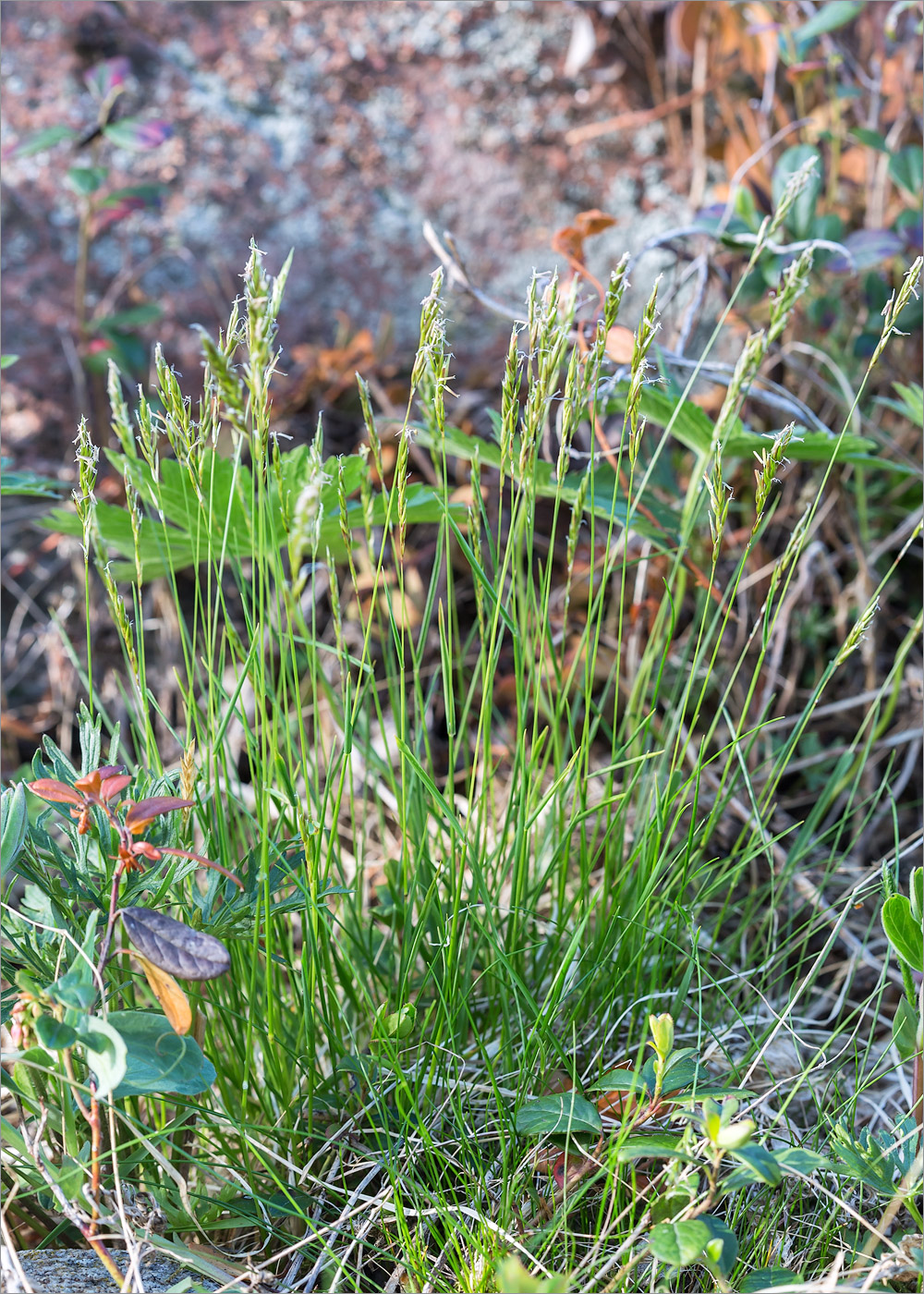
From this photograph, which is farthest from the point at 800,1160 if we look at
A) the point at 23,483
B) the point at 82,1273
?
the point at 23,483

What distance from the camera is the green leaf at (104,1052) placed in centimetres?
59

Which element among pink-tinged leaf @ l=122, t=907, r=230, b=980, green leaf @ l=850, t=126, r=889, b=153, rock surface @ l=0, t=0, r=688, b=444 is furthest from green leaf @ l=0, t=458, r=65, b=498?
green leaf @ l=850, t=126, r=889, b=153

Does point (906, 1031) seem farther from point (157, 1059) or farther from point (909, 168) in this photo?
point (909, 168)

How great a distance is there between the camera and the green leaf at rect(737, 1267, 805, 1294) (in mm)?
669

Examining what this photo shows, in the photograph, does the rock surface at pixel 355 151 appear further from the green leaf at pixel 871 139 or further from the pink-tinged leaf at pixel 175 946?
the pink-tinged leaf at pixel 175 946

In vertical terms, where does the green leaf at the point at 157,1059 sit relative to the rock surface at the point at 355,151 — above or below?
below

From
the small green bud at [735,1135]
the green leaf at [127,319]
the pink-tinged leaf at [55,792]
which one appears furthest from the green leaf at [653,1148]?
the green leaf at [127,319]

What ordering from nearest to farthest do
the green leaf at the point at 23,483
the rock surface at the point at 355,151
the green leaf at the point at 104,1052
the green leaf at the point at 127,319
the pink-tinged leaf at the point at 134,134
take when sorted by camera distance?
the green leaf at the point at 104,1052 → the green leaf at the point at 23,483 → the pink-tinged leaf at the point at 134,134 → the green leaf at the point at 127,319 → the rock surface at the point at 355,151

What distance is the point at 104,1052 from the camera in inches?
23.8

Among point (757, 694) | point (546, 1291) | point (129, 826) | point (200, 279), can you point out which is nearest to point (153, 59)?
point (200, 279)

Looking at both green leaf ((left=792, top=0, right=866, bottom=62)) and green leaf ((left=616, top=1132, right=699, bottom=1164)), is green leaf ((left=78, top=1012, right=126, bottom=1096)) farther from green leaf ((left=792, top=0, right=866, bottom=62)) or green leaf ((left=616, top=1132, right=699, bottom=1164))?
green leaf ((left=792, top=0, right=866, bottom=62))

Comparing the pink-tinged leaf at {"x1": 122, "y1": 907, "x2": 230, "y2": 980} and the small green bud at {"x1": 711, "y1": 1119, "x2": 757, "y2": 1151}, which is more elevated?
the pink-tinged leaf at {"x1": 122, "y1": 907, "x2": 230, "y2": 980}

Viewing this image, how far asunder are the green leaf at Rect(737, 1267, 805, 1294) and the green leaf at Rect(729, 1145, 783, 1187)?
0.10m

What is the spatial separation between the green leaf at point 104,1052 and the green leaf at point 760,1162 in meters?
0.40
